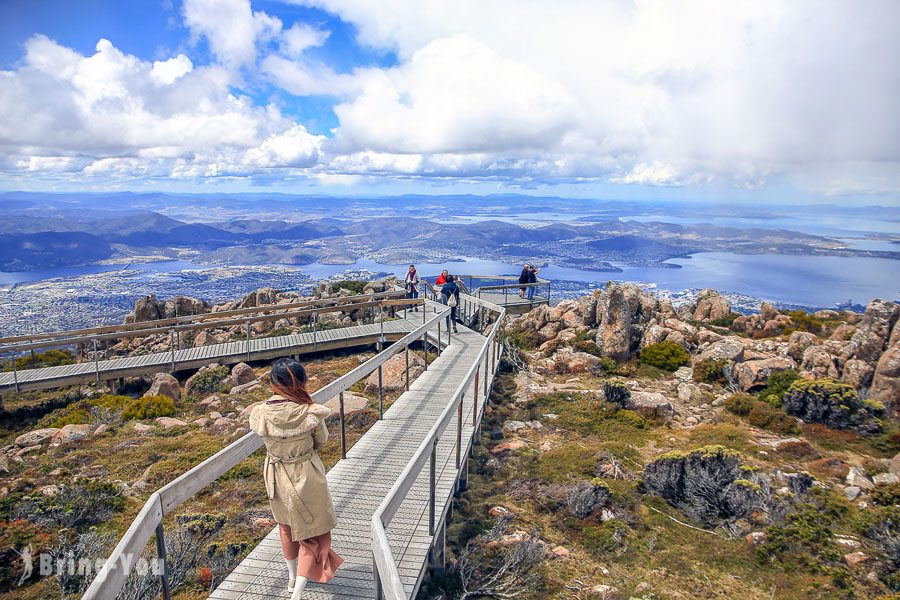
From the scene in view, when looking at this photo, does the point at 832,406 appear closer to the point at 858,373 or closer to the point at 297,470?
the point at 858,373

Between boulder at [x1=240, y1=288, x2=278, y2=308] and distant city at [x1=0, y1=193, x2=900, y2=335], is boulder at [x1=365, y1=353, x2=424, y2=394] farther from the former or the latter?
distant city at [x1=0, y1=193, x2=900, y2=335]

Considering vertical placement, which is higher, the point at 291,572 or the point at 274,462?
the point at 274,462

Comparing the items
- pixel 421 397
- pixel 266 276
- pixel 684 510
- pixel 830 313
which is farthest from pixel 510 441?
pixel 266 276

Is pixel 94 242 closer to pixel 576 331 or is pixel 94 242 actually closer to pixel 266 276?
pixel 266 276

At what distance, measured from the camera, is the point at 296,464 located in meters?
3.71

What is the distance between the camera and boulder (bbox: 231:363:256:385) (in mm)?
13008

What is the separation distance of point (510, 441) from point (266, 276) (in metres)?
111

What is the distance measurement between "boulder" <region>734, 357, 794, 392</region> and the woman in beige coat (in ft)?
37.1

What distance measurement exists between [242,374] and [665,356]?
11690mm

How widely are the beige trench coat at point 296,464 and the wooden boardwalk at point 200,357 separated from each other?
11.4 m

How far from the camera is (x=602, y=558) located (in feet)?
19.6

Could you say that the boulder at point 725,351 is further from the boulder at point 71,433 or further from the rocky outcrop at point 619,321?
the boulder at point 71,433

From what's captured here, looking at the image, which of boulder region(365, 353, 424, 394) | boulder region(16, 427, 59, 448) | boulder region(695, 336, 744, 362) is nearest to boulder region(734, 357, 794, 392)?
boulder region(695, 336, 744, 362)

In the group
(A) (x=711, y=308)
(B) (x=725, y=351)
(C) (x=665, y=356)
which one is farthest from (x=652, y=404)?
(A) (x=711, y=308)
